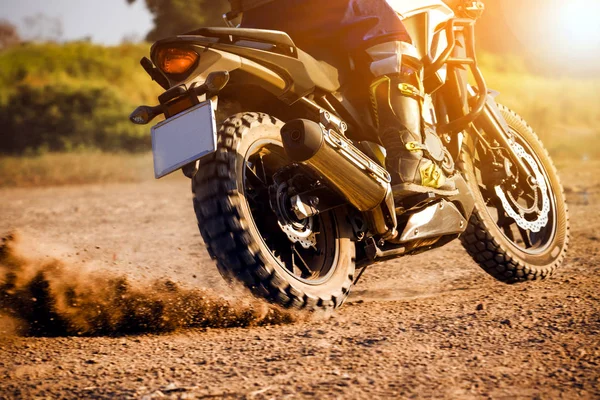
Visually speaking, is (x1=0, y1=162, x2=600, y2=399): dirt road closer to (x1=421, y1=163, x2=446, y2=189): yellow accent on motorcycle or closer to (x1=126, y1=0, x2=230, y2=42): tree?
(x1=421, y1=163, x2=446, y2=189): yellow accent on motorcycle

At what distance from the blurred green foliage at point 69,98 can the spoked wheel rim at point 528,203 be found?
569 inches

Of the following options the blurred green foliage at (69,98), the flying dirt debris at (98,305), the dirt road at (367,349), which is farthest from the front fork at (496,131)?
the blurred green foliage at (69,98)

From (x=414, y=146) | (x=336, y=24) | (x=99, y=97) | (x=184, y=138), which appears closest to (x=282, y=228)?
(x=184, y=138)

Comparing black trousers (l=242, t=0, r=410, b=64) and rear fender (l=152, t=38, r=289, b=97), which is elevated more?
black trousers (l=242, t=0, r=410, b=64)

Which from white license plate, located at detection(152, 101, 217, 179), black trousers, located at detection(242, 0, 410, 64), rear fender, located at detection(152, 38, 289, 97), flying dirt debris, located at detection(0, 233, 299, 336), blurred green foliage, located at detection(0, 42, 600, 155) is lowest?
flying dirt debris, located at detection(0, 233, 299, 336)

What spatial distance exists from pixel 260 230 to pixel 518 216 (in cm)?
192

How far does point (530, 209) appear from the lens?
4.47m

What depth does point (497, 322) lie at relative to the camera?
2967 mm

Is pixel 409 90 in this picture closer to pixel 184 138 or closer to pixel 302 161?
pixel 302 161

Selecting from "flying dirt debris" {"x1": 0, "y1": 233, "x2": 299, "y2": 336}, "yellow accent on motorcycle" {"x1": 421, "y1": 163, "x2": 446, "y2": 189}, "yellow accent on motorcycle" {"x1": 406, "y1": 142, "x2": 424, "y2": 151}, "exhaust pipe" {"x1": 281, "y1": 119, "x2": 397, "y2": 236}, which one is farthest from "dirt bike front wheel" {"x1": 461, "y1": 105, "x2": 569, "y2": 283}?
"flying dirt debris" {"x1": 0, "y1": 233, "x2": 299, "y2": 336}

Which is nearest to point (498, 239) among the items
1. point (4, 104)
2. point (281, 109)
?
point (281, 109)

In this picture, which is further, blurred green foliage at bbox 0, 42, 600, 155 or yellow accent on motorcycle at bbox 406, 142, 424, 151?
blurred green foliage at bbox 0, 42, 600, 155

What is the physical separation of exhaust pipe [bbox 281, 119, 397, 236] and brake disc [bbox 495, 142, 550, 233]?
50.9 inches

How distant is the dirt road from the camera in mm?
2158
